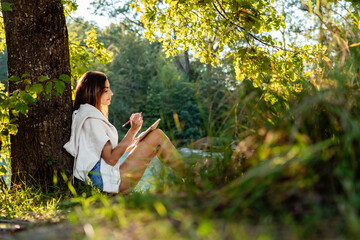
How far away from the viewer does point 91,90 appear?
404cm

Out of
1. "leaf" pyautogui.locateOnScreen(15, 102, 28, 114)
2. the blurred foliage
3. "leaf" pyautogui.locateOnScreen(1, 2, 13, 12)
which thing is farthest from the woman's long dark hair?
the blurred foliage

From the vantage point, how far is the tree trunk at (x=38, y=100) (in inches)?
146

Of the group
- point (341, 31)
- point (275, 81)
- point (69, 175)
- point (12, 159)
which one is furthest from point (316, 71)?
point (12, 159)

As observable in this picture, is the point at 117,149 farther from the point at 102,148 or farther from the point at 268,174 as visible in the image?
the point at 268,174

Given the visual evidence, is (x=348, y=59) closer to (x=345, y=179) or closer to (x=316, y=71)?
(x=316, y=71)

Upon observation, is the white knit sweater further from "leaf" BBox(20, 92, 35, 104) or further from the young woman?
"leaf" BBox(20, 92, 35, 104)

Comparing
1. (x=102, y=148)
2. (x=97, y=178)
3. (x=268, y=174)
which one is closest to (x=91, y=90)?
(x=102, y=148)

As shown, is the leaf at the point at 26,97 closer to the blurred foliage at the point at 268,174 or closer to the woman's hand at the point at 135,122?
the woman's hand at the point at 135,122

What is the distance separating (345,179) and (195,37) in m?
4.21

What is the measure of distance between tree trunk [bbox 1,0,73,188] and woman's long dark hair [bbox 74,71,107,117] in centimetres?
30

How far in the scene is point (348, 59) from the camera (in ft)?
6.22

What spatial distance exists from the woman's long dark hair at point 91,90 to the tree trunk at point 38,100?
0.98 feet

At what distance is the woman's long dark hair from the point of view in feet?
13.2

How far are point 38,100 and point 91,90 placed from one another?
0.53 m
